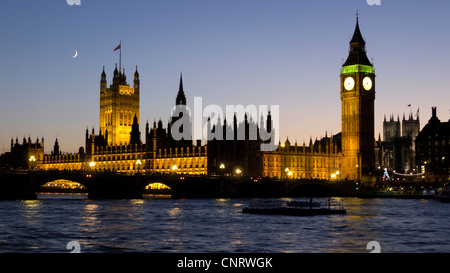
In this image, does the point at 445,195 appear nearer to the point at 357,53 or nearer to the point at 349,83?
the point at 349,83

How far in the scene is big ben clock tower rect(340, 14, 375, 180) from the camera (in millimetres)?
192375

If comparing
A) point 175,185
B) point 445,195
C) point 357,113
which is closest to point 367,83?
point 357,113

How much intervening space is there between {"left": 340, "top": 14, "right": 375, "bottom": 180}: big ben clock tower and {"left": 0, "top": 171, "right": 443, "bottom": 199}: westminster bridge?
19.8 metres

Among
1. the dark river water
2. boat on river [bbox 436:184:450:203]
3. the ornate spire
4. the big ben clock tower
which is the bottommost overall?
the dark river water

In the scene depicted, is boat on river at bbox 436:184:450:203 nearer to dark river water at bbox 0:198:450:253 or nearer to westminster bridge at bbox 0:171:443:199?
westminster bridge at bbox 0:171:443:199

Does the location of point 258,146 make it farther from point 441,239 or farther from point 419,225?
point 441,239

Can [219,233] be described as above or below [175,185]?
below

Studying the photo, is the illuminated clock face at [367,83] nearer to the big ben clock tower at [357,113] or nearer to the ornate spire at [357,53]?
the big ben clock tower at [357,113]

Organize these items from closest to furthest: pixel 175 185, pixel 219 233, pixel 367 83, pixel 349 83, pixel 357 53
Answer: pixel 219 233 → pixel 175 185 → pixel 349 83 → pixel 367 83 → pixel 357 53

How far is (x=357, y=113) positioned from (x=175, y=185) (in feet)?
258

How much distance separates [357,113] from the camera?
7594 inches

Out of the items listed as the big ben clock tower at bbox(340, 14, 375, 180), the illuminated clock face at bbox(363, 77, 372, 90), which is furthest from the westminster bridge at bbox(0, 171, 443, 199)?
the illuminated clock face at bbox(363, 77, 372, 90)

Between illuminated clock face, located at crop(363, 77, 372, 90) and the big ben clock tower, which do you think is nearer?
the big ben clock tower

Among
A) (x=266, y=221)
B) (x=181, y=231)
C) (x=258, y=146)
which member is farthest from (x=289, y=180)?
(x=181, y=231)
